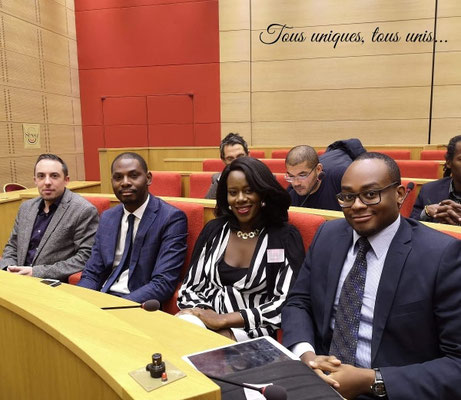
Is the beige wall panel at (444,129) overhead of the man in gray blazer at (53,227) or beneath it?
overhead

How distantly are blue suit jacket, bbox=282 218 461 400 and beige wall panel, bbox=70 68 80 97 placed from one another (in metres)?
7.25

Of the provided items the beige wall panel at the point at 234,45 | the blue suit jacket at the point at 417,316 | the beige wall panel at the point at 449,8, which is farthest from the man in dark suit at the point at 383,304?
the beige wall panel at the point at 449,8

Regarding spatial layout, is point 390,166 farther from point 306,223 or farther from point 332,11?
point 332,11

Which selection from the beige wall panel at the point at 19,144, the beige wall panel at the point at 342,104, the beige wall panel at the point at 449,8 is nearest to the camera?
the beige wall panel at the point at 19,144

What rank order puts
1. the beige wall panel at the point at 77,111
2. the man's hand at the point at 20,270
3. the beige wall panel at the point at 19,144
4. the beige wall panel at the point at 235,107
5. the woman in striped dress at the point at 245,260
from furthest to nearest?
the beige wall panel at the point at 77,111 < the beige wall panel at the point at 235,107 < the beige wall panel at the point at 19,144 < the man's hand at the point at 20,270 < the woman in striped dress at the point at 245,260

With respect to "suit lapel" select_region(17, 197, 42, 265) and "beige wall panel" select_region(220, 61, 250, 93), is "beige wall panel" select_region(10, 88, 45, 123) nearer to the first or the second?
"beige wall panel" select_region(220, 61, 250, 93)

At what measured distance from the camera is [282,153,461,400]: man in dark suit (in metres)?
1.03

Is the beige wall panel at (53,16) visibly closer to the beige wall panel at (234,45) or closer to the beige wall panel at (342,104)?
the beige wall panel at (234,45)

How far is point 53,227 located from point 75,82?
19.2ft

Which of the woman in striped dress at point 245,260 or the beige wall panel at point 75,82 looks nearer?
the woman in striped dress at point 245,260

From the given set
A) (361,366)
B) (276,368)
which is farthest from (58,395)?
(361,366)

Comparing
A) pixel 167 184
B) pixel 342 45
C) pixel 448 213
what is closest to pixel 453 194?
pixel 448 213

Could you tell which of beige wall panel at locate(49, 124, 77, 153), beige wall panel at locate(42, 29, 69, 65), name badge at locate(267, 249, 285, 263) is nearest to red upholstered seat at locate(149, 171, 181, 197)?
name badge at locate(267, 249, 285, 263)

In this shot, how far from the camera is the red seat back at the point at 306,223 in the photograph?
1740 mm
